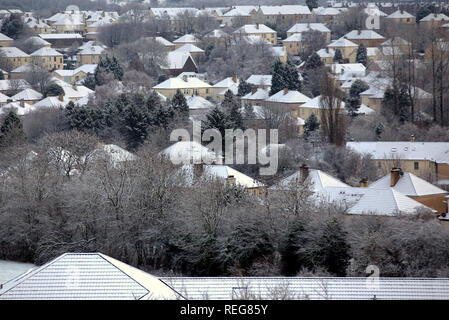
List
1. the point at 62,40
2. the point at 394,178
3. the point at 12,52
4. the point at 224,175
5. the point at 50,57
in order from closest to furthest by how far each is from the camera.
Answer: the point at 394,178
the point at 224,175
the point at 12,52
the point at 50,57
the point at 62,40

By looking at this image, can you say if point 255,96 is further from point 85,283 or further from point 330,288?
point 85,283

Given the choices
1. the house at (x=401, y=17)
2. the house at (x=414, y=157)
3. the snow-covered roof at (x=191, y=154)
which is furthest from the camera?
the house at (x=401, y=17)

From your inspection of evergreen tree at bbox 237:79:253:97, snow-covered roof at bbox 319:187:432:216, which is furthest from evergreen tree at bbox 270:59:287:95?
snow-covered roof at bbox 319:187:432:216

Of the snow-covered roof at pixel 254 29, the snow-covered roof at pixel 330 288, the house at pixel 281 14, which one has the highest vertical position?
the snow-covered roof at pixel 330 288

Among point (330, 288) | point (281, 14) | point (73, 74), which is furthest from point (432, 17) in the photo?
point (330, 288)

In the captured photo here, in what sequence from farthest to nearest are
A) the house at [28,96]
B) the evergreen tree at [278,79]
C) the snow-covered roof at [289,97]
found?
the house at [28,96], the evergreen tree at [278,79], the snow-covered roof at [289,97]

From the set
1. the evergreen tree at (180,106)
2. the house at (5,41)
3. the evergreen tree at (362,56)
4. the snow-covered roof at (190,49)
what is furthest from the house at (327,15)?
the evergreen tree at (180,106)

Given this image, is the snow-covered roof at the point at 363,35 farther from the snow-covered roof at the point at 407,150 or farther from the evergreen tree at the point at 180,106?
the snow-covered roof at the point at 407,150
